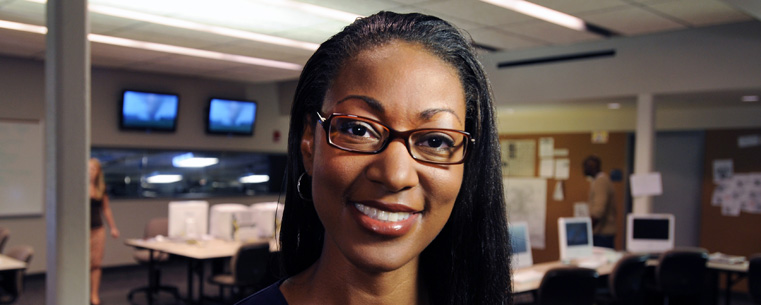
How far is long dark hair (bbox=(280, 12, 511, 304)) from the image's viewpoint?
69 cm

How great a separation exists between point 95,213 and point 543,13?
4.31 meters

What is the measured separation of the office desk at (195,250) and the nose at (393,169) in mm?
4959

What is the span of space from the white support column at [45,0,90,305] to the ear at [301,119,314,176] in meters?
2.24

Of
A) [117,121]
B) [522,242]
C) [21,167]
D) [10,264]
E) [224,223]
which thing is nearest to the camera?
[10,264]

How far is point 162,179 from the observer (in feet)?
28.1

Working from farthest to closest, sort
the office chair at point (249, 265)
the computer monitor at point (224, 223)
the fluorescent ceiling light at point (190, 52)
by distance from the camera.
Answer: the computer monitor at point (224, 223) → the fluorescent ceiling light at point (190, 52) → the office chair at point (249, 265)

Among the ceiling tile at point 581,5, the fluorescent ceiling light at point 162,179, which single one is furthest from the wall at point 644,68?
the fluorescent ceiling light at point 162,179

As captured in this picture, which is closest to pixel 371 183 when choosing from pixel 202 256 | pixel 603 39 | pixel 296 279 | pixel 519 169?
pixel 296 279

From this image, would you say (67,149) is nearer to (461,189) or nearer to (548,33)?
(461,189)

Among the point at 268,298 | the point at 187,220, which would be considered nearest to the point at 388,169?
the point at 268,298

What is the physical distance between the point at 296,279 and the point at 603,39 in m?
5.93

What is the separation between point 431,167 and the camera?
25.3 inches

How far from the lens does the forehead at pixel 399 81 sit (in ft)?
2.09

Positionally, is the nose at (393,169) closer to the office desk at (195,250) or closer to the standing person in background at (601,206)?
the office desk at (195,250)
